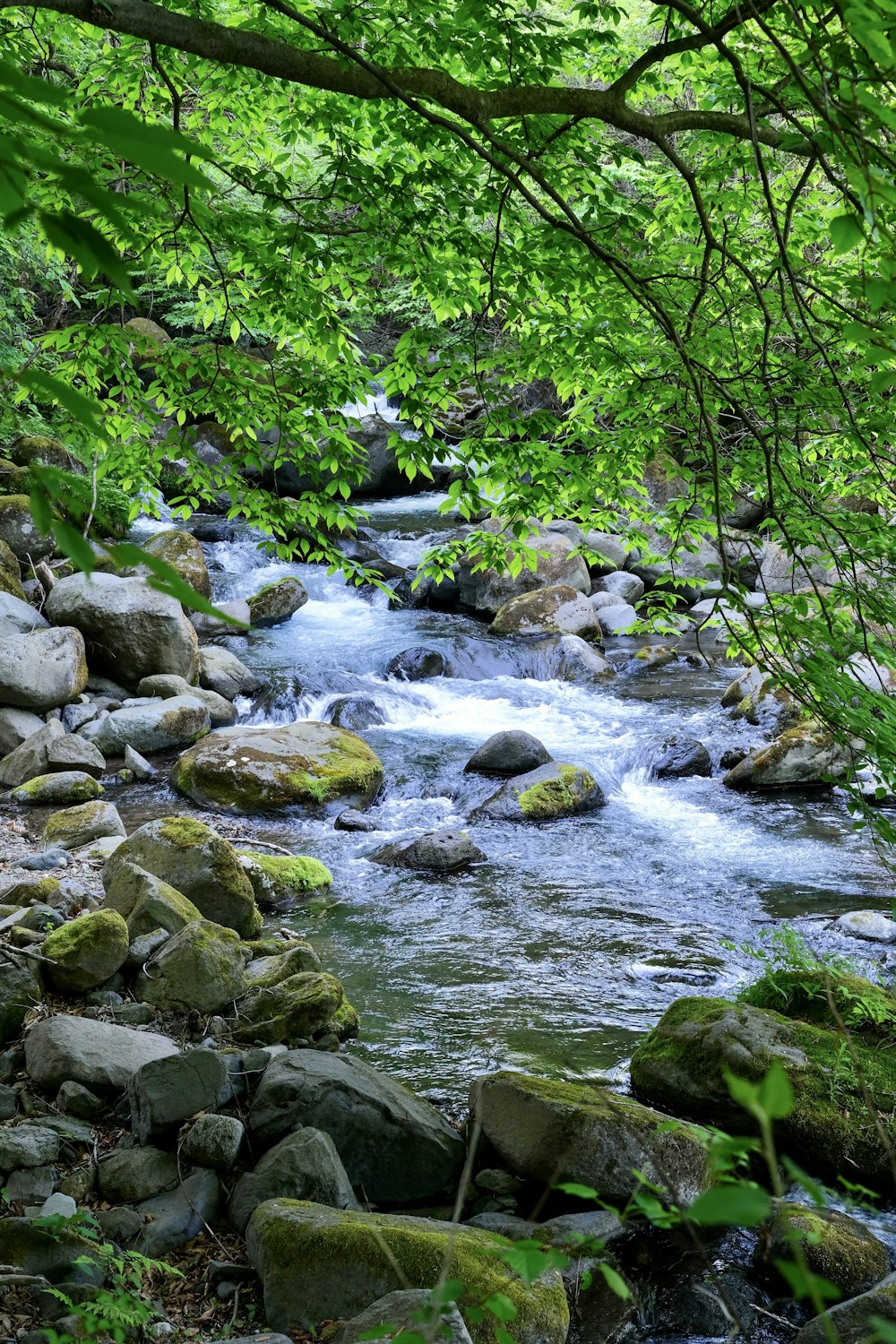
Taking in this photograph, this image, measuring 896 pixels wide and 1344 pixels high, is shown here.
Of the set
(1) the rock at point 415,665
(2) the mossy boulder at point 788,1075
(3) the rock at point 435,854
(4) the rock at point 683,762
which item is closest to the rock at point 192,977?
(2) the mossy boulder at point 788,1075

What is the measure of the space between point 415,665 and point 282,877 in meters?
6.63

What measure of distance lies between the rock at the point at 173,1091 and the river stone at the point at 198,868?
7.87ft

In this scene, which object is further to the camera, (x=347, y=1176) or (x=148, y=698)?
(x=148, y=698)

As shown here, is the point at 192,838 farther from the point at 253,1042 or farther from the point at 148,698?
the point at 148,698

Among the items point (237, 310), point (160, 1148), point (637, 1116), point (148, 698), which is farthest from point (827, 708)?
point (148, 698)

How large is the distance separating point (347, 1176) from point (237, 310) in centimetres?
458

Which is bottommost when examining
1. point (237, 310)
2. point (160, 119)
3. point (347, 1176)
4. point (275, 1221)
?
point (347, 1176)

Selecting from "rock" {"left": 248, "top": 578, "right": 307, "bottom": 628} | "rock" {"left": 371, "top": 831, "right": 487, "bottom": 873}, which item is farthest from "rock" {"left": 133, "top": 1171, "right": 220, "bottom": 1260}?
"rock" {"left": 248, "top": 578, "right": 307, "bottom": 628}

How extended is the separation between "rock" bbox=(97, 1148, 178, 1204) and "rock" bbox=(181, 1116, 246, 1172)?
9 centimetres

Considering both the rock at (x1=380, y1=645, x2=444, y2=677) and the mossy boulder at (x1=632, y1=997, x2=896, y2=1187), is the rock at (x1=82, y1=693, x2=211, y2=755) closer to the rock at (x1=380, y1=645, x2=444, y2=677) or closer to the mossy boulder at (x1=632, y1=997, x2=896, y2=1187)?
the rock at (x1=380, y1=645, x2=444, y2=677)

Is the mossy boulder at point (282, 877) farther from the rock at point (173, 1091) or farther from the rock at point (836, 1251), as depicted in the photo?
the rock at point (836, 1251)

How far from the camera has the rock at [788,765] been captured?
1044cm

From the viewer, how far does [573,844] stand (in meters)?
9.19

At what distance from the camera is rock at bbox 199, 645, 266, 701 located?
42.2ft
